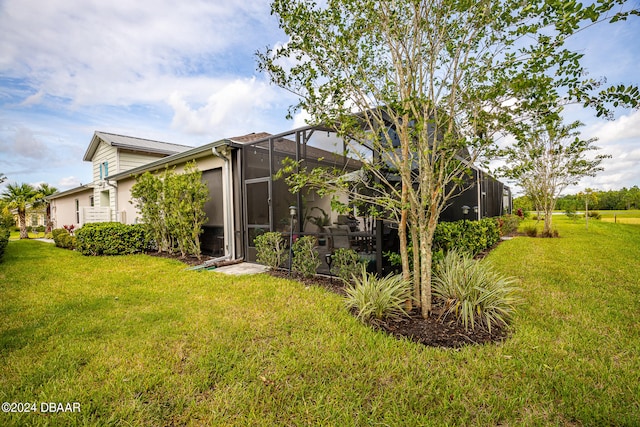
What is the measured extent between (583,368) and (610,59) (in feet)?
16.4

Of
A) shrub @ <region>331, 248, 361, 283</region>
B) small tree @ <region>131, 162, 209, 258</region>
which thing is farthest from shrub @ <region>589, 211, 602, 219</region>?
small tree @ <region>131, 162, 209, 258</region>

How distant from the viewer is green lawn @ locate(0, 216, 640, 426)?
1.93 metres

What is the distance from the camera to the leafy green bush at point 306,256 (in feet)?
18.4

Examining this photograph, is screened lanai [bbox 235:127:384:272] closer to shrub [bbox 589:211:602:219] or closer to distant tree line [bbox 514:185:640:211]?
distant tree line [bbox 514:185:640:211]

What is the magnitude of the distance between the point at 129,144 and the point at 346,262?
42.5 ft

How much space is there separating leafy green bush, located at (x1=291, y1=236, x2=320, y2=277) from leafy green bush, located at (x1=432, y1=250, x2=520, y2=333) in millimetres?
2563

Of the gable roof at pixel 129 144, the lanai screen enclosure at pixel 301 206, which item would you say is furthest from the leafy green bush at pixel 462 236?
the gable roof at pixel 129 144

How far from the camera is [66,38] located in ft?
21.3

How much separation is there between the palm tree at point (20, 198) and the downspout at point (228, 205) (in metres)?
17.3

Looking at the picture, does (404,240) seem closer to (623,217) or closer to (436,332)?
(436,332)

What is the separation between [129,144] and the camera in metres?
13.0

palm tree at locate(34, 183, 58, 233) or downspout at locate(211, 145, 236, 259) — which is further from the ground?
palm tree at locate(34, 183, 58, 233)

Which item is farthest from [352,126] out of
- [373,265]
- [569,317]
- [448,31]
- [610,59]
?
[610,59]

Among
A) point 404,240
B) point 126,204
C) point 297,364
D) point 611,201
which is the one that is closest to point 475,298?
point 404,240
